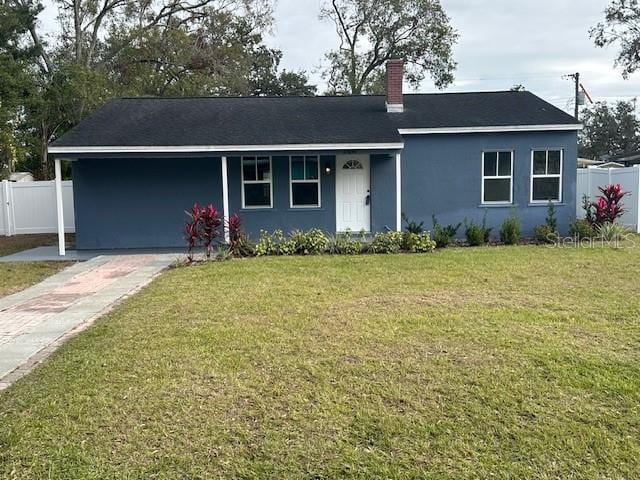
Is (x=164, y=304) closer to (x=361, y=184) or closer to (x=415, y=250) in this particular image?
(x=415, y=250)

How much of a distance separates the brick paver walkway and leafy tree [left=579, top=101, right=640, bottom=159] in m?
57.2

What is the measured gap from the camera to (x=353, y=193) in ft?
47.5

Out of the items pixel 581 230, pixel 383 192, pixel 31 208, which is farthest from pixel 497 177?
pixel 31 208

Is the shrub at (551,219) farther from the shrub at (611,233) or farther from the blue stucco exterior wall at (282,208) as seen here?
the blue stucco exterior wall at (282,208)

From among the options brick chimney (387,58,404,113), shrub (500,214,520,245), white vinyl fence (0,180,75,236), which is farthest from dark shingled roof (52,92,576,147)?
white vinyl fence (0,180,75,236)

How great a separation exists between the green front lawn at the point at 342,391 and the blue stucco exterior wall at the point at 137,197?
690cm

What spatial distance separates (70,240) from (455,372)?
14139 millimetres

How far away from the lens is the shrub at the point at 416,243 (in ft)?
38.5

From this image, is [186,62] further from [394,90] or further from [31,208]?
[394,90]

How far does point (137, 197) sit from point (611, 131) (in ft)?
191

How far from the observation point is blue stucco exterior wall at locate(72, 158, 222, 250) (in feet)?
45.1

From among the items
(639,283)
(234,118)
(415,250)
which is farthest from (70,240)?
(639,283)

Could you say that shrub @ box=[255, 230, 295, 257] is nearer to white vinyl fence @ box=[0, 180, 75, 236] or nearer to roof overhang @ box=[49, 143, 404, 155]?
roof overhang @ box=[49, 143, 404, 155]

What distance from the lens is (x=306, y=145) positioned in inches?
508
